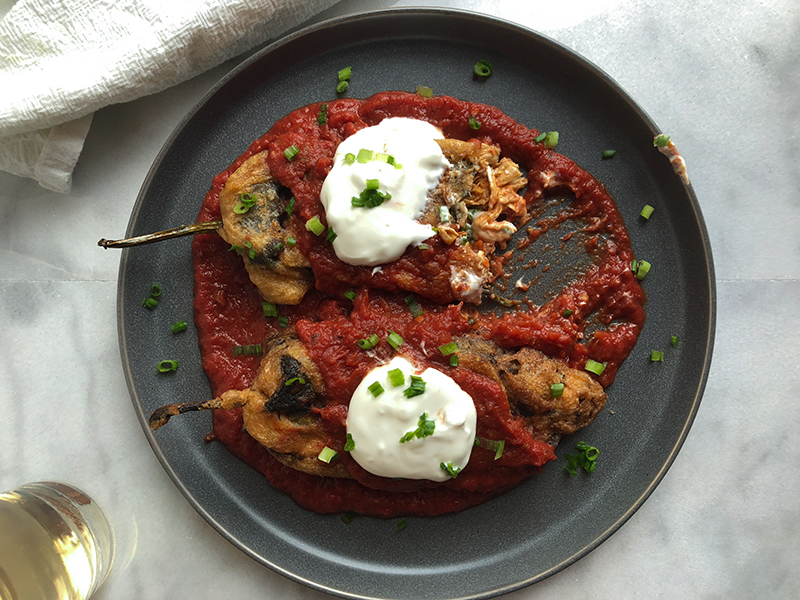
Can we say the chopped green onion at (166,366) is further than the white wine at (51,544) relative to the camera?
Yes

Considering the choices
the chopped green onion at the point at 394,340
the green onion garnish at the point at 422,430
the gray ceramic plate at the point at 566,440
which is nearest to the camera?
the green onion garnish at the point at 422,430

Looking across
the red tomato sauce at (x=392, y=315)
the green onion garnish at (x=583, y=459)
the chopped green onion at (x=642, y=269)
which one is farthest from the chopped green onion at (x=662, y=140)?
the green onion garnish at (x=583, y=459)

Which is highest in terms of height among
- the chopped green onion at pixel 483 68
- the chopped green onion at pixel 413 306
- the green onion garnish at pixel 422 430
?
the chopped green onion at pixel 483 68

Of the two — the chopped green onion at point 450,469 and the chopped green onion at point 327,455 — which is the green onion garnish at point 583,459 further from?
the chopped green onion at point 327,455

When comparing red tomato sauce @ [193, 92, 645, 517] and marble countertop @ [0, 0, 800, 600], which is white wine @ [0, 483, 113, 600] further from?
red tomato sauce @ [193, 92, 645, 517]

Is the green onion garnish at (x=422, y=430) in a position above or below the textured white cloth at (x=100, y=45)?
below

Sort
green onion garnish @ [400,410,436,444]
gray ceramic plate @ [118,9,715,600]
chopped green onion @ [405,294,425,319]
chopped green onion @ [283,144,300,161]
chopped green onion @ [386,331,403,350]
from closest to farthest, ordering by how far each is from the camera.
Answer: green onion garnish @ [400,410,436,444], chopped green onion @ [386,331,403,350], chopped green onion @ [283,144,300,161], chopped green onion @ [405,294,425,319], gray ceramic plate @ [118,9,715,600]

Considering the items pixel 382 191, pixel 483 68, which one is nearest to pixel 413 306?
pixel 382 191

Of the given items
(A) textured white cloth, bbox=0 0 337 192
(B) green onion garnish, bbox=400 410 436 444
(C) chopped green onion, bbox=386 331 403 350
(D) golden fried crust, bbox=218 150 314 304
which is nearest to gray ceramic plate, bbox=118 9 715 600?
(A) textured white cloth, bbox=0 0 337 192
